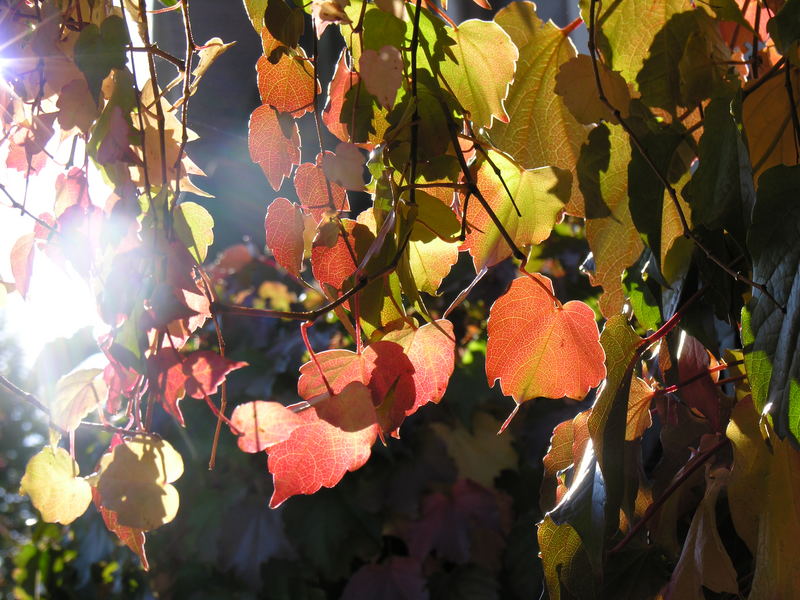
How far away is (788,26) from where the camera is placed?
0.38m

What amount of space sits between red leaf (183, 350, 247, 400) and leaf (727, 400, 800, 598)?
268 mm

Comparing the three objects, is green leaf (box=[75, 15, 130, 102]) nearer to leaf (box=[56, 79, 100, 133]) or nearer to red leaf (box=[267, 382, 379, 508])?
leaf (box=[56, 79, 100, 133])

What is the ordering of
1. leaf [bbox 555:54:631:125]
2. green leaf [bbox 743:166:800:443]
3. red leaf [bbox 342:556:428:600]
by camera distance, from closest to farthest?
green leaf [bbox 743:166:800:443] → leaf [bbox 555:54:631:125] → red leaf [bbox 342:556:428:600]

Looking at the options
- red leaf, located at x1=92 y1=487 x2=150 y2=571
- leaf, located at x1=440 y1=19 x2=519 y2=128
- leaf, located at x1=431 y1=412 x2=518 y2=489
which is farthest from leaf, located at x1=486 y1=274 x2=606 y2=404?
leaf, located at x1=431 y1=412 x2=518 y2=489

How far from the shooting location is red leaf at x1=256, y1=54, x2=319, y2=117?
17.2 inches

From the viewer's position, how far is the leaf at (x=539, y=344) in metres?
0.45

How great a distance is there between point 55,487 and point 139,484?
8 centimetres

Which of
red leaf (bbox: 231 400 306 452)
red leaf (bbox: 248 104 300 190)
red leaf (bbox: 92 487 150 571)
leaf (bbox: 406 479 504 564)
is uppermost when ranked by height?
red leaf (bbox: 248 104 300 190)

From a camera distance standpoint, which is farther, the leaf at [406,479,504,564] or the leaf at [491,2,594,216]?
the leaf at [406,479,504,564]

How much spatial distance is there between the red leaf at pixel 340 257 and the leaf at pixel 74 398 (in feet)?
0.44

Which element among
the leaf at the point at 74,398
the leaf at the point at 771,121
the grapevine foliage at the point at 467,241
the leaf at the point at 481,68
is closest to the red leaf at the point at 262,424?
the grapevine foliage at the point at 467,241

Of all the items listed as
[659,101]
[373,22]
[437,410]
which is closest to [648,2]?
[659,101]

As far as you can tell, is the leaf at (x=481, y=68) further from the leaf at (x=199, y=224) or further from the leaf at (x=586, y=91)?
the leaf at (x=199, y=224)

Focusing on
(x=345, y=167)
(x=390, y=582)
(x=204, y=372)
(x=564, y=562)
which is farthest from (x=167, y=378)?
(x=390, y=582)
